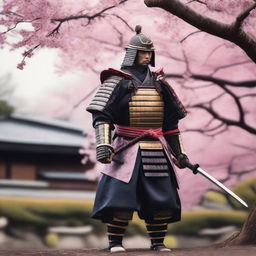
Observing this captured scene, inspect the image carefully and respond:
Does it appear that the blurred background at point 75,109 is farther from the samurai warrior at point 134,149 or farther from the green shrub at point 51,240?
the samurai warrior at point 134,149

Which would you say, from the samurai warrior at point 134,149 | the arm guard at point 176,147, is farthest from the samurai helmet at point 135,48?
the arm guard at point 176,147

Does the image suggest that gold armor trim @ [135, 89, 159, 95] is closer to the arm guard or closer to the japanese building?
the arm guard

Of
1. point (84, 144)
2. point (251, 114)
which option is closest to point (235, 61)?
point (251, 114)

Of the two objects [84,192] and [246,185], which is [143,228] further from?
[246,185]

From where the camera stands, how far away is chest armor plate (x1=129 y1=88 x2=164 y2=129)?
4176 mm

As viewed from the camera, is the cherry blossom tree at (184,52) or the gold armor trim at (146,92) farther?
the cherry blossom tree at (184,52)

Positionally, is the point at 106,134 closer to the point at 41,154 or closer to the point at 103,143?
the point at 103,143

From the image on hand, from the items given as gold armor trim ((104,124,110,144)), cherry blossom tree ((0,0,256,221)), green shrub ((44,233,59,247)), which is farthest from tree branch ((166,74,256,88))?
gold armor trim ((104,124,110,144))

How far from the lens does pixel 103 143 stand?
4031 millimetres

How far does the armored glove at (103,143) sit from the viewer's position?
13.1 ft

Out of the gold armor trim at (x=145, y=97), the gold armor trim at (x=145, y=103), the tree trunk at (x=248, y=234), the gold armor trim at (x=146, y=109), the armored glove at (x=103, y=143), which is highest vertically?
the gold armor trim at (x=145, y=97)

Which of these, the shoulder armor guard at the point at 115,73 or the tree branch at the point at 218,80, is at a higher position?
the tree branch at the point at 218,80

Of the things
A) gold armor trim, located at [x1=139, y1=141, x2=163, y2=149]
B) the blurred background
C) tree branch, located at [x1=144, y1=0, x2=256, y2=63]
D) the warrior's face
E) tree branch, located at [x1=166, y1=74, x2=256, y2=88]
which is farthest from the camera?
tree branch, located at [x1=166, y1=74, x2=256, y2=88]

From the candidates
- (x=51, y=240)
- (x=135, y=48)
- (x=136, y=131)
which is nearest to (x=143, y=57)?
(x=135, y=48)
